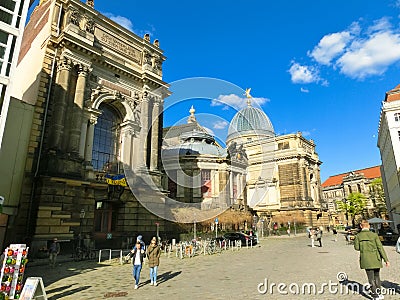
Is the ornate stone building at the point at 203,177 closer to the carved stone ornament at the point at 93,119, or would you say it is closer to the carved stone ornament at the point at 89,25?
the carved stone ornament at the point at 93,119

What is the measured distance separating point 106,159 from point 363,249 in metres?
22.6

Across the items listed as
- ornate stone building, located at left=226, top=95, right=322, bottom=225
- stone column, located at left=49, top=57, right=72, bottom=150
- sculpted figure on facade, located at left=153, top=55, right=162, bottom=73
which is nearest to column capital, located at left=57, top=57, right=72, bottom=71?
stone column, located at left=49, top=57, right=72, bottom=150

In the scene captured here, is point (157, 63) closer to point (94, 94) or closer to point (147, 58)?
point (147, 58)

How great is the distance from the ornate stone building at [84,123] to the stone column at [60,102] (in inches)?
2.9

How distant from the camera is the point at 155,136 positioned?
92.2 ft

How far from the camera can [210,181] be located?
48000 millimetres

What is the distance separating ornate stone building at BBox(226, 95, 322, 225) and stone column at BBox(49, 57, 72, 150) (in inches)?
1522

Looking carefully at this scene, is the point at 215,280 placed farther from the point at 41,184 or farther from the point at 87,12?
the point at 87,12

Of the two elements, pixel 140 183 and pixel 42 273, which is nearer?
pixel 42 273

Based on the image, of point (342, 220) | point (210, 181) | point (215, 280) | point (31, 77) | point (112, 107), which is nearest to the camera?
point (215, 280)

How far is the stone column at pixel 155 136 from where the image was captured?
2745 cm

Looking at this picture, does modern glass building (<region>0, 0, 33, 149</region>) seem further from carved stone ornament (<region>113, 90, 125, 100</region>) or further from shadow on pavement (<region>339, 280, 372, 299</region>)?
carved stone ornament (<region>113, 90, 125, 100</region>)

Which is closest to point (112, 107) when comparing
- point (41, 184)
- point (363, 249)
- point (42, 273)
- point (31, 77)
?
point (31, 77)

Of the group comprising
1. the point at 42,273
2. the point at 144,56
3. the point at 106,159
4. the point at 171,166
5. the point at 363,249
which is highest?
the point at 144,56
